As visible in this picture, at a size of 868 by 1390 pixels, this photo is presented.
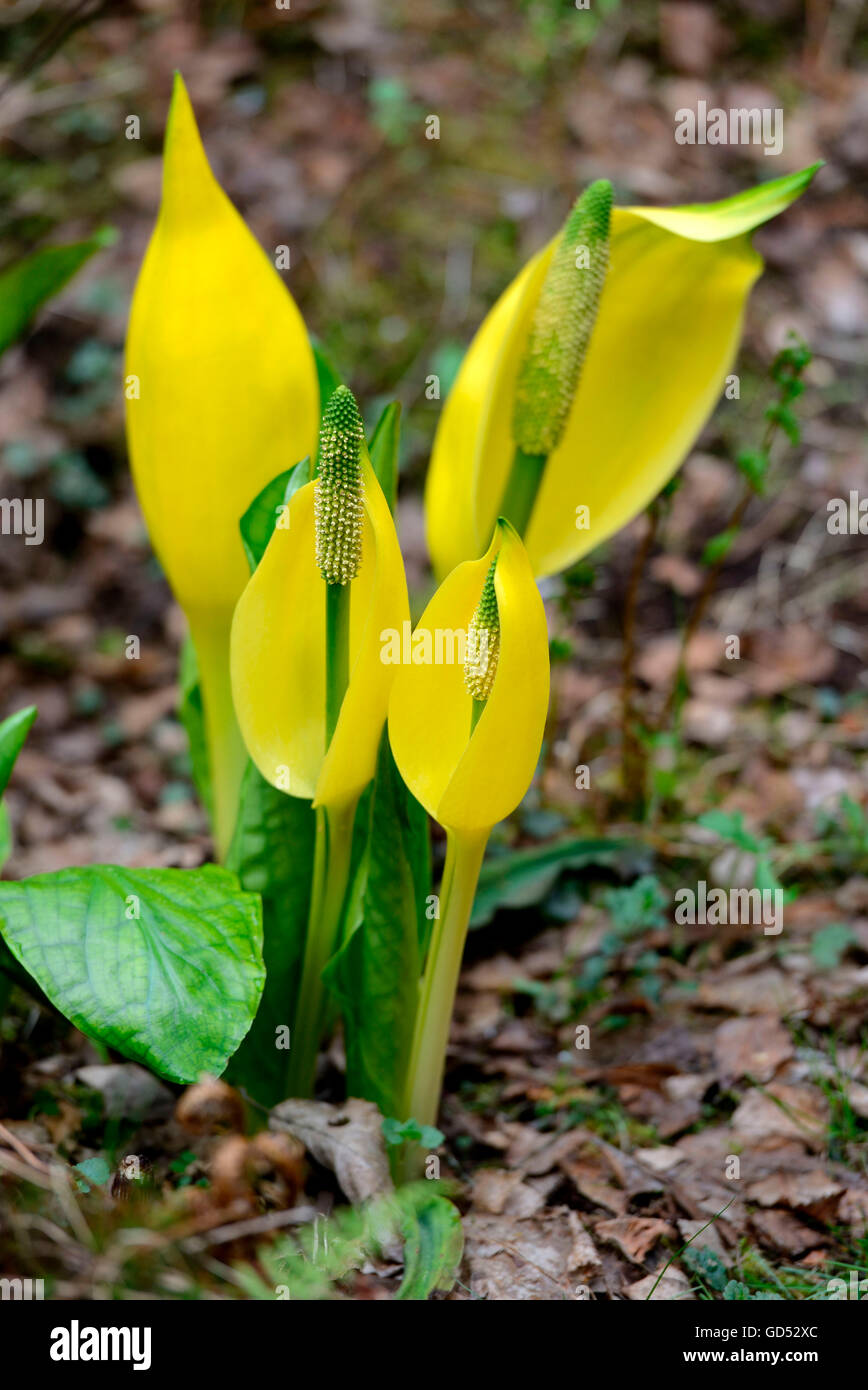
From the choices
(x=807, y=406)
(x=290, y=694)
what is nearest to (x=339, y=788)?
(x=290, y=694)

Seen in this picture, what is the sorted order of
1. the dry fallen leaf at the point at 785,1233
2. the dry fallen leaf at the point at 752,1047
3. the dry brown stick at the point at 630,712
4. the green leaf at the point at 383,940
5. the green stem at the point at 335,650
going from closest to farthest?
the green stem at the point at 335,650 → the green leaf at the point at 383,940 → the dry fallen leaf at the point at 785,1233 → the dry fallen leaf at the point at 752,1047 → the dry brown stick at the point at 630,712

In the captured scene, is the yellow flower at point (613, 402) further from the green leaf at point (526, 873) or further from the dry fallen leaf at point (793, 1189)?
the dry fallen leaf at point (793, 1189)

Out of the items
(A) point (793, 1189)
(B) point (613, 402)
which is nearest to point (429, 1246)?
(A) point (793, 1189)

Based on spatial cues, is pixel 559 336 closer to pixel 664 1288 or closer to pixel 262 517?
pixel 262 517

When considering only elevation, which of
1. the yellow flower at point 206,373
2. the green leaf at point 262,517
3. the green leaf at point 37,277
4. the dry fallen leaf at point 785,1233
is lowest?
the dry fallen leaf at point 785,1233

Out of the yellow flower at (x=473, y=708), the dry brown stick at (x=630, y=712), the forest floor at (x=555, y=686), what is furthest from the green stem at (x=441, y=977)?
the dry brown stick at (x=630, y=712)

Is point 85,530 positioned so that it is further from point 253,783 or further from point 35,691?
point 253,783
